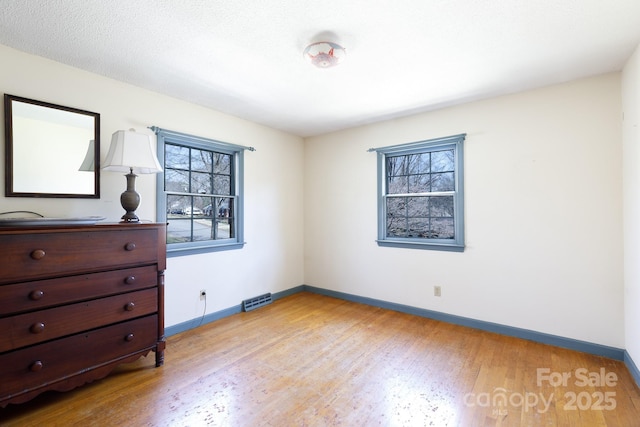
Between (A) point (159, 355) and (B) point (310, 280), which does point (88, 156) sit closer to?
(A) point (159, 355)

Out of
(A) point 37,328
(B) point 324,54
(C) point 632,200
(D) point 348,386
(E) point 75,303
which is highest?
(B) point 324,54

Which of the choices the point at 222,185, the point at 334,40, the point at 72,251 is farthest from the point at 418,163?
the point at 72,251

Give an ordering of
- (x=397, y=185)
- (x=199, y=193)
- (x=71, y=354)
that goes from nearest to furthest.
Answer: (x=71, y=354)
(x=199, y=193)
(x=397, y=185)

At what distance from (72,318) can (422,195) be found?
133 inches

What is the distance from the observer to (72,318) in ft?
6.22

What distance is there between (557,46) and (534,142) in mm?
922

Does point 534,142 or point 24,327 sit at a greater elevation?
point 534,142

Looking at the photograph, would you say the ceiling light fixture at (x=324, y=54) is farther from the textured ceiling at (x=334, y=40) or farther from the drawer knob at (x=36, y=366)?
the drawer knob at (x=36, y=366)

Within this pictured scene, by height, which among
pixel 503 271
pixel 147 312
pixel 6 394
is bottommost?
pixel 6 394

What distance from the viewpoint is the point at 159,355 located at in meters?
2.34

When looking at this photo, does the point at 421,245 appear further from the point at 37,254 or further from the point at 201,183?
the point at 37,254

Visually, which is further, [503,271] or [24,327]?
[503,271]

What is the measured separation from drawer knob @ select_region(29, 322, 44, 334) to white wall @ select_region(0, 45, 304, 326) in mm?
911

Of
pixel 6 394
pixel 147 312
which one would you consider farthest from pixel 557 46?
pixel 6 394
